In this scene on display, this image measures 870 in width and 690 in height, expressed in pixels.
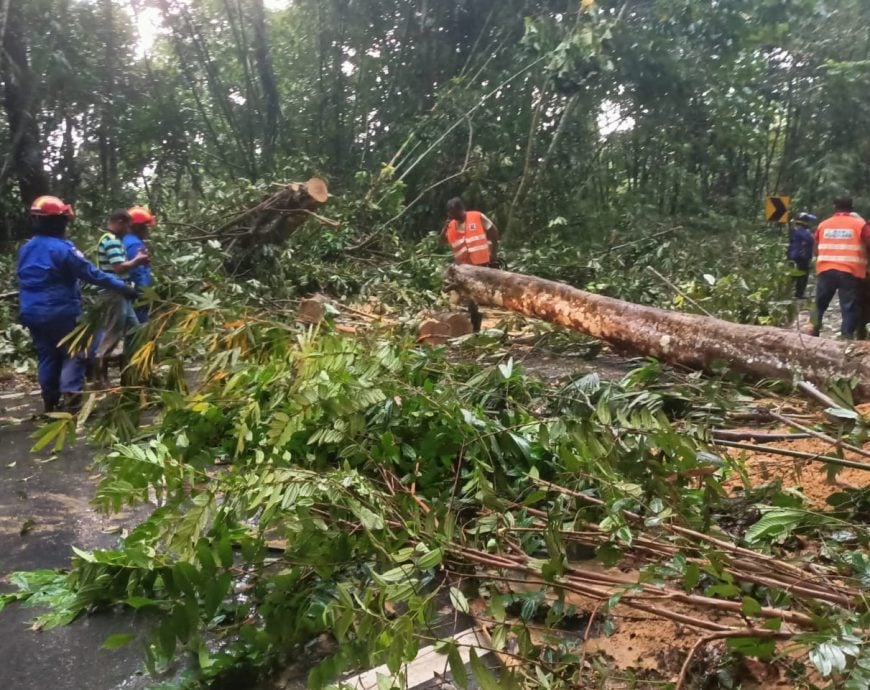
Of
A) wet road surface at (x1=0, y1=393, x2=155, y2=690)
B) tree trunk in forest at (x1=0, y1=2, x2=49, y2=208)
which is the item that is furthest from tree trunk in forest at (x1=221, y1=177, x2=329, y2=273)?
wet road surface at (x1=0, y1=393, x2=155, y2=690)

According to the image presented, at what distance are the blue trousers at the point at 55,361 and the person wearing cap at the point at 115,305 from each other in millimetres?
194

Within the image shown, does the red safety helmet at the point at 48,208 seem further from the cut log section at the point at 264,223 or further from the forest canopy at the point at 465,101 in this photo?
the forest canopy at the point at 465,101

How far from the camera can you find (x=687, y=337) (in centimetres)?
434

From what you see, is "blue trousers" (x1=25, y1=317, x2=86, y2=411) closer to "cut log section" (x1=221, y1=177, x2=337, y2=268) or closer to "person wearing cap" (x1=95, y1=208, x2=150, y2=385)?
"person wearing cap" (x1=95, y1=208, x2=150, y2=385)

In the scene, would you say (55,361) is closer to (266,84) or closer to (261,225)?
(261,225)

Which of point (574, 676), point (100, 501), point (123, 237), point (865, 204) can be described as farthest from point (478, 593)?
point (865, 204)

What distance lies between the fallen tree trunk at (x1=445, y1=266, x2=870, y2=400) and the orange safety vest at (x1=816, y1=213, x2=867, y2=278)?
2.52m

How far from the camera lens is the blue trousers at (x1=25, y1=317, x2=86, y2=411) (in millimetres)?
4445

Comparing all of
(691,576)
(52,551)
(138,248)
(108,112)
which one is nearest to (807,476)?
(691,576)

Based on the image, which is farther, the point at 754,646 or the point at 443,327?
the point at 443,327

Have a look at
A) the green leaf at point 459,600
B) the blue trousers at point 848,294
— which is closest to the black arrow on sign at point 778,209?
the blue trousers at point 848,294

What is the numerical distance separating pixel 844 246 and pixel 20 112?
9.84 m

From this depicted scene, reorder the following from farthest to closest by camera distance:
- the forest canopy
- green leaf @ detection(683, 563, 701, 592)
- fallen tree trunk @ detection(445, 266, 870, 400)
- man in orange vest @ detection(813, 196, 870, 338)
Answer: the forest canopy
man in orange vest @ detection(813, 196, 870, 338)
fallen tree trunk @ detection(445, 266, 870, 400)
green leaf @ detection(683, 563, 701, 592)

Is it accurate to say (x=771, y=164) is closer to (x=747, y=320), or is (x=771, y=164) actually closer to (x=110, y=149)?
(x=747, y=320)
